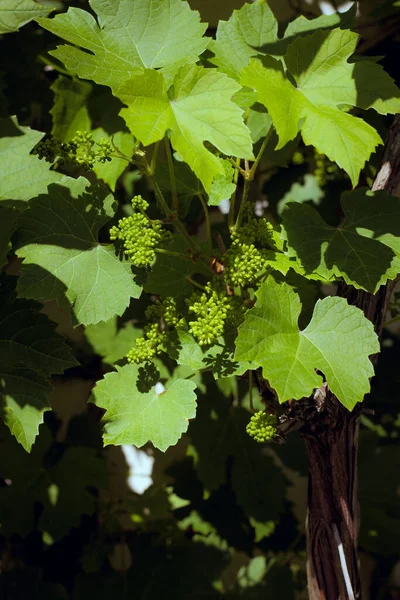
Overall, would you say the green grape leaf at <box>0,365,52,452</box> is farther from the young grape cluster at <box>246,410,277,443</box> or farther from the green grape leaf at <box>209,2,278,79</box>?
the green grape leaf at <box>209,2,278,79</box>

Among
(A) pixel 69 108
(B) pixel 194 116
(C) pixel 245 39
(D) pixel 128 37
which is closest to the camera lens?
(B) pixel 194 116

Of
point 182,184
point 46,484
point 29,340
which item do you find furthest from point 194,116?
point 46,484

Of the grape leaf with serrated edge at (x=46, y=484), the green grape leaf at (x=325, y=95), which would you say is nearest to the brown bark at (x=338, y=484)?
the green grape leaf at (x=325, y=95)

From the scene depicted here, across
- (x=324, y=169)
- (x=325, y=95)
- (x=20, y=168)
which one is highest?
(x=325, y=95)

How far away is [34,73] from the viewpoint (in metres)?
1.46

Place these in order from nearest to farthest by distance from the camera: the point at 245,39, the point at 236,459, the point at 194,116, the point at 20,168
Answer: the point at 194,116 → the point at 245,39 → the point at 20,168 → the point at 236,459

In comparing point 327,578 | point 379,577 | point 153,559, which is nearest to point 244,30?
point 327,578

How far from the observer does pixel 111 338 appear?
1.46m

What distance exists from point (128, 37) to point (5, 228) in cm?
34

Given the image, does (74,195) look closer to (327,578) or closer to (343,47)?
(343,47)

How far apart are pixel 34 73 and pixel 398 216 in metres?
0.85

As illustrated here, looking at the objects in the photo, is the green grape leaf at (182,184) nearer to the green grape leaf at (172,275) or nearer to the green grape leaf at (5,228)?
→ the green grape leaf at (172,275)

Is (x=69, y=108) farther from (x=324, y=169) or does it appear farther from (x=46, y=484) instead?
(x=46, y=484)

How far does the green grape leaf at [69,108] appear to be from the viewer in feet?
4.37
